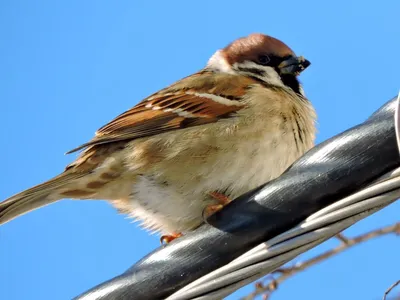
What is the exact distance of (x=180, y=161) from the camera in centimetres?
385

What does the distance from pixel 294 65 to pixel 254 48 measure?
301 millimetres

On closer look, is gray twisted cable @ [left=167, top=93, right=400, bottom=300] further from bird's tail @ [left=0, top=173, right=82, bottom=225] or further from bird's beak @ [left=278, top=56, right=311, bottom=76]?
bird's beak @ [left=278, top=56, right=311, bottom=76]

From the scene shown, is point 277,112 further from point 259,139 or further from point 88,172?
point 88,172

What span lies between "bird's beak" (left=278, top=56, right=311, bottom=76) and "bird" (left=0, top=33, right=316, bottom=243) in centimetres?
39

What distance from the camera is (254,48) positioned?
16.2ft

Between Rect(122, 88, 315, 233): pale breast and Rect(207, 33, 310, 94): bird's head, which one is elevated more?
Rect(207, 33, 310, 94): bird's head

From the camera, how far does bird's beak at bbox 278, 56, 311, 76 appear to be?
4746 millimetres

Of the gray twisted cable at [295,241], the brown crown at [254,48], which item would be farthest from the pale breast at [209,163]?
the gray twisted cable at [295,241]

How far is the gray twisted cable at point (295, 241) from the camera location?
6.54ft

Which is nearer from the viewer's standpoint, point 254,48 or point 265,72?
point 265,72

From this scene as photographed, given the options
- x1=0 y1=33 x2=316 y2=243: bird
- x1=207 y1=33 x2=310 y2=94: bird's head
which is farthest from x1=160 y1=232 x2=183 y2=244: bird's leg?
x1=207 y1=33 x2=310 y2=94: bird's head

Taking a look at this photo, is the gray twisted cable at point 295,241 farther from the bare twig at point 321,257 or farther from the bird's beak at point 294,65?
the bird's beak at point 294,65

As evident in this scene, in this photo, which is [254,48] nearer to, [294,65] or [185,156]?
[294,65]

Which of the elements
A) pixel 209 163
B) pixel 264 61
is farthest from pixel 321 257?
pixel 264 61
